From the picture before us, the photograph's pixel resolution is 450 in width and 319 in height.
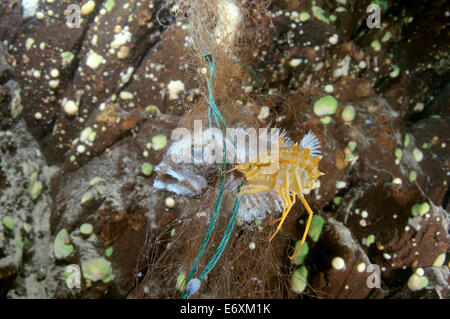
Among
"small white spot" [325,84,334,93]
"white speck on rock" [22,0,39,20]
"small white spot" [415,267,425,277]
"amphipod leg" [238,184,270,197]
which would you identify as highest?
"white speck on rock" [22,0,39,20]

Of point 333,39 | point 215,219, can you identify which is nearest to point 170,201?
point 215,219

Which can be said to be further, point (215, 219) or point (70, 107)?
point (70, 107)

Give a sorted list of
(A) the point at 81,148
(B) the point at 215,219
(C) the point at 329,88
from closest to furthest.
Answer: (B) the point at 215,219, (A) the point at 81,148, (C) the point at 329,88

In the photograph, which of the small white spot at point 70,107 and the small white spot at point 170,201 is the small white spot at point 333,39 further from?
the small white spot at point 70,107

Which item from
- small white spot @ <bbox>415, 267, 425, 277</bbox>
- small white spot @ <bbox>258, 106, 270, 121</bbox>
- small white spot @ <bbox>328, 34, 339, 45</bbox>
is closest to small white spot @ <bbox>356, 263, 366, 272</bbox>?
small white spot @ <bbox>415, 267, 425, 277</bbox>

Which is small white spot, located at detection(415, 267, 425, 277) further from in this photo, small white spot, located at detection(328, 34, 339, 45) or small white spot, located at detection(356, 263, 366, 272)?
small white spot, located at detection(328, 34, 339, 45)

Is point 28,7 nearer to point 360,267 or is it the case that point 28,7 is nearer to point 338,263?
point 338,263

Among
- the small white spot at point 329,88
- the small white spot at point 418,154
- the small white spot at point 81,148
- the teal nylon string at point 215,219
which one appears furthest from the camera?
the small white spot at point 418,154

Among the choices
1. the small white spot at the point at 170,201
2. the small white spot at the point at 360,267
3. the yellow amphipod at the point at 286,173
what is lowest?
the small white spot at the point at 360,267

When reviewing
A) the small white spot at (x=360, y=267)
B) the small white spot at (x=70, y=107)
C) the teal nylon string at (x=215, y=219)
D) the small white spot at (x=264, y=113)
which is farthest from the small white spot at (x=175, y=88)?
the small white spot at (x=360, y=267)

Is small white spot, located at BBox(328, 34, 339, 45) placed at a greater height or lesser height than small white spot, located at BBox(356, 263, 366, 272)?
greater
